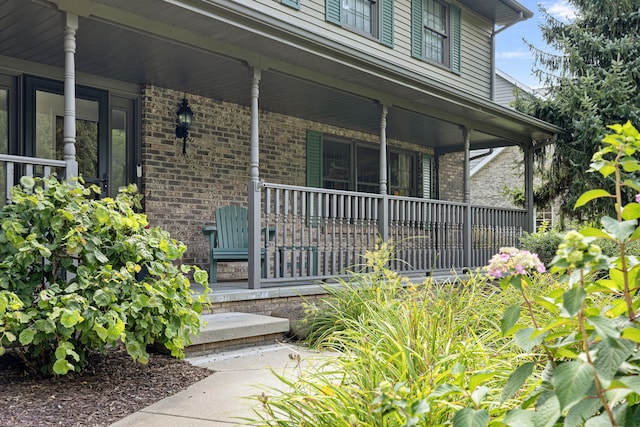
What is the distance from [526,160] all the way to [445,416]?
9670 millimetres

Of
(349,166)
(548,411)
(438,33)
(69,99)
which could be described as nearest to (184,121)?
(69,99)

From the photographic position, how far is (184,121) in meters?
7.72

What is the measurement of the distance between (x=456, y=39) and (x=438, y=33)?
20.9 inches

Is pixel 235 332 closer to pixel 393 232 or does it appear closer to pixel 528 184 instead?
pixel 393 232

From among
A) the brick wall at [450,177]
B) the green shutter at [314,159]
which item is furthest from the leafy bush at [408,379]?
the brick wall at [450,177]

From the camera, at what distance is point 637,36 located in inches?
506

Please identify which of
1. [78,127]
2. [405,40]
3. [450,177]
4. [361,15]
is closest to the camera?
[78,127]

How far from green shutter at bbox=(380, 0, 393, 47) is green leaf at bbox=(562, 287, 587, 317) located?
9.20 m

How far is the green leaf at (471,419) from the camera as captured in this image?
1.55 meters

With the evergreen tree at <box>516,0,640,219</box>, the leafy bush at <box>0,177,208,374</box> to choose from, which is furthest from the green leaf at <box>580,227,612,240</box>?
the evergreen tree at <box>516,0,640,219</box>

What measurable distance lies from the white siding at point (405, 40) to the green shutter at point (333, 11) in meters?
0.08

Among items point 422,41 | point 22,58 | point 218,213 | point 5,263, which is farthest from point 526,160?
point 5,263

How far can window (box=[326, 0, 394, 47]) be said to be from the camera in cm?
966

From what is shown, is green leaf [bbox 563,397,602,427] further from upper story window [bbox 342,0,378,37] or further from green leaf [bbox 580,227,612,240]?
upper story window [bbox 342,0,378,37]
